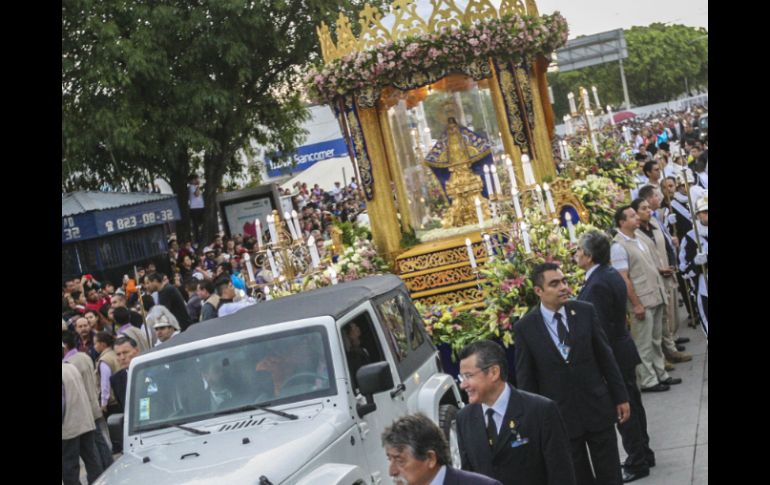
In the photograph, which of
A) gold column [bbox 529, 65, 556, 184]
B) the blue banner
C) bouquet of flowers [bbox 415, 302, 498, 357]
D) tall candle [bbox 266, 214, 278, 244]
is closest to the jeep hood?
bouquet of flowers [bbox 415, 302, 498, 357]

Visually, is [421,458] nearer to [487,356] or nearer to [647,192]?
[487,356]

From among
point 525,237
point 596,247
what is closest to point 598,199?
point 525,237

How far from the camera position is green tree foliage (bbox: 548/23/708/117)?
104 meters

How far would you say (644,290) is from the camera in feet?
36.9

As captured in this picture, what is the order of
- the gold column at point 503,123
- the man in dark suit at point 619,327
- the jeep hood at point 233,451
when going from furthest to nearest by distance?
the gold column at point 503,123
the man in dark suit at point 619,327
the jeep hood at point 233,451

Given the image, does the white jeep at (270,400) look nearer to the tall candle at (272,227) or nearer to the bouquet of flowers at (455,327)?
the bouquet of flowers at (455,327)

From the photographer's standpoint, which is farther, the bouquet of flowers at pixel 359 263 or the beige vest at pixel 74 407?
the bouquet of flowers at pixel 359 263

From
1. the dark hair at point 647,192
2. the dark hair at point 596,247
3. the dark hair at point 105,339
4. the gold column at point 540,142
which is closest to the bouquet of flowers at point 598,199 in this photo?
the gold column at point 540,142

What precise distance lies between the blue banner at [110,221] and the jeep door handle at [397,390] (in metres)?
17.0

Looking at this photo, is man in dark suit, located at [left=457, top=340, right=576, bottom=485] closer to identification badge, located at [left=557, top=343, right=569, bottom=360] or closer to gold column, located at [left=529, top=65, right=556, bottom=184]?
identification badge, located at [left=557, top=343, right=569, bottom=360]

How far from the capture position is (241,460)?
6.41 meters

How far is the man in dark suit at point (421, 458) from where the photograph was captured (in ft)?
15.0
